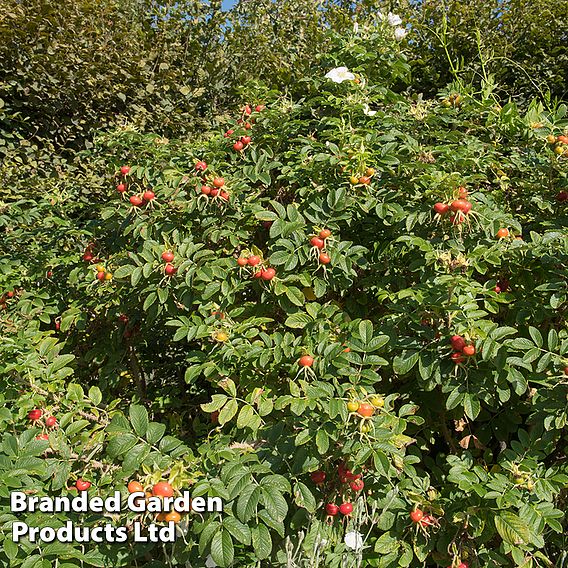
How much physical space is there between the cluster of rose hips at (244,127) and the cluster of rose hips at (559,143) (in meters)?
0.99

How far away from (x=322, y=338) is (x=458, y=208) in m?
0.49

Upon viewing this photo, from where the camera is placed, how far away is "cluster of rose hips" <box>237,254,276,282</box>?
5.59 feet

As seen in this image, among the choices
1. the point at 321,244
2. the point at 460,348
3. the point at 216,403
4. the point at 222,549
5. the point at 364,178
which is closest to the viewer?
the point at 222,549

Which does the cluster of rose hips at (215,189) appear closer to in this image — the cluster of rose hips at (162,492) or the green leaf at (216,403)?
the green leaf at (216,403)

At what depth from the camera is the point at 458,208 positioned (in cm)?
159

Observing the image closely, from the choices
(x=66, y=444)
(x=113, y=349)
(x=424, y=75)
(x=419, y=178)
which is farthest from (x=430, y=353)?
(x=424, y=75)

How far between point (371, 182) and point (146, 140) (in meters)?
0.82

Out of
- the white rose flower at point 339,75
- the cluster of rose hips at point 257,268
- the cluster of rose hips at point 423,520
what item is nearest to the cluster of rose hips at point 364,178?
the cluster of rose hips at point 257,268

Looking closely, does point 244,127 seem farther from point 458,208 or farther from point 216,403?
point 216,403

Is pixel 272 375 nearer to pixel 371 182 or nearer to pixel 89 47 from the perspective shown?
pixel 371 182

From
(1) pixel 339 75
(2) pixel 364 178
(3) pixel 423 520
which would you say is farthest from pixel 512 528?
(1) pixel 339 75

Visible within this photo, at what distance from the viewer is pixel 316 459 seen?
1373 mm

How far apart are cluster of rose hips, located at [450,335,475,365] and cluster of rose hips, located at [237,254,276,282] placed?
1.72 ft

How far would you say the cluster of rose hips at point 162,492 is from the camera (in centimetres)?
124
